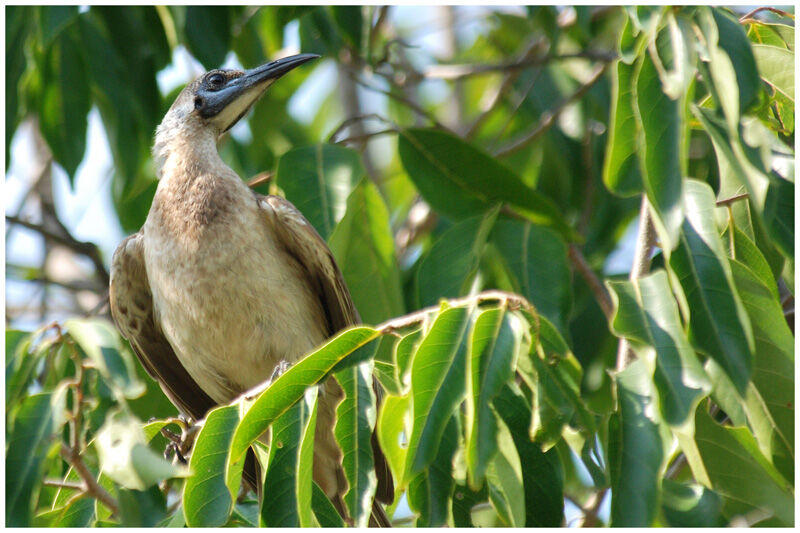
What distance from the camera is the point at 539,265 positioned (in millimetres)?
4145

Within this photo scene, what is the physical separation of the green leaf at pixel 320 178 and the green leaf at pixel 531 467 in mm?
1521

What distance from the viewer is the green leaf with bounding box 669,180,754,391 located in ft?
8.41

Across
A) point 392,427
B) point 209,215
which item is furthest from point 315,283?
point 392,427

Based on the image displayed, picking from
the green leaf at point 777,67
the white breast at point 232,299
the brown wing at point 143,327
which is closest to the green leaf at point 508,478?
the green leaf at point 777,67

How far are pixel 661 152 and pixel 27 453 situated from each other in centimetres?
178

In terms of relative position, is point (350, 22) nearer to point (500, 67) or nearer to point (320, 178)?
point (320, 178)

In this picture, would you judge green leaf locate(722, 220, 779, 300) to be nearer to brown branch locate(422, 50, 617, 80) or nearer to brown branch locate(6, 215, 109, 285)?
brown branch locate(422, 50, 617, 80)

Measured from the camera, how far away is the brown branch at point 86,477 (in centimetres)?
291

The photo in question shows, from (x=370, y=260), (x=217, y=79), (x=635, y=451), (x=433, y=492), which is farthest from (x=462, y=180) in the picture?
(x=635, y=451)

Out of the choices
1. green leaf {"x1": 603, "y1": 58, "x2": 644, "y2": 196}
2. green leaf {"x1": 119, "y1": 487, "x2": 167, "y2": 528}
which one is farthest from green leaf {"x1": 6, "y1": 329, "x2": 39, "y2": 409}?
green leaf {"x1": 603, "y1": 58, "x2": 644, "y2": 196}

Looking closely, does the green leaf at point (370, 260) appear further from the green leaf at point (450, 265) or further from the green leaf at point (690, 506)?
the green leaf at point (690, 506)

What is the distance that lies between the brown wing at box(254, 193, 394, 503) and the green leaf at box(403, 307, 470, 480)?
1748mm

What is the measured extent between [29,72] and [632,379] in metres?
4.25

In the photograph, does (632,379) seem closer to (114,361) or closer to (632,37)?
(632,37)
